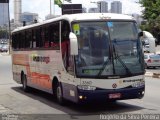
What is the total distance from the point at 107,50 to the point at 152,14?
5852cm

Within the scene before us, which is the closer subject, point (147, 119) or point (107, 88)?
point (147, 119)

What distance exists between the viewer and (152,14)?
70062 millimetres

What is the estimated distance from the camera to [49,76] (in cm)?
1565

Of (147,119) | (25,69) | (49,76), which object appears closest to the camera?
(147,119)

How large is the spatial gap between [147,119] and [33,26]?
324 inches

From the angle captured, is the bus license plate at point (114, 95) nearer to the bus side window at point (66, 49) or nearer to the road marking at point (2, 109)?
the bus side window at point (66, 49)

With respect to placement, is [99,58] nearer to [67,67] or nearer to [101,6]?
[67,67]

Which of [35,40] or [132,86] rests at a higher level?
[35,40]

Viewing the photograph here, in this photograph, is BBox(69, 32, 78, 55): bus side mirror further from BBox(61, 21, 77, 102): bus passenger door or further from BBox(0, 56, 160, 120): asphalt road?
BBox(0, 56, 160, 120): asphalt road

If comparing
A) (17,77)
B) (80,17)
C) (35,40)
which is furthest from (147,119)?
(17,77)

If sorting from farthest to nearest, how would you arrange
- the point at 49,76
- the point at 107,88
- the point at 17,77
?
1. the point at 17,77
2. the point at 49,76
3. the point at 107,88

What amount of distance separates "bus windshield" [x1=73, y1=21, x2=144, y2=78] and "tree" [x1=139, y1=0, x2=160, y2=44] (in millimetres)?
55602

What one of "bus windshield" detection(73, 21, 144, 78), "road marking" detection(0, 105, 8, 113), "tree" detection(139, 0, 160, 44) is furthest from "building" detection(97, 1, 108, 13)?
"bus windshield" detection(73, 21, 144, 78)

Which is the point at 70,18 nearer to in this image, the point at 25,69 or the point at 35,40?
the point at 35,40
